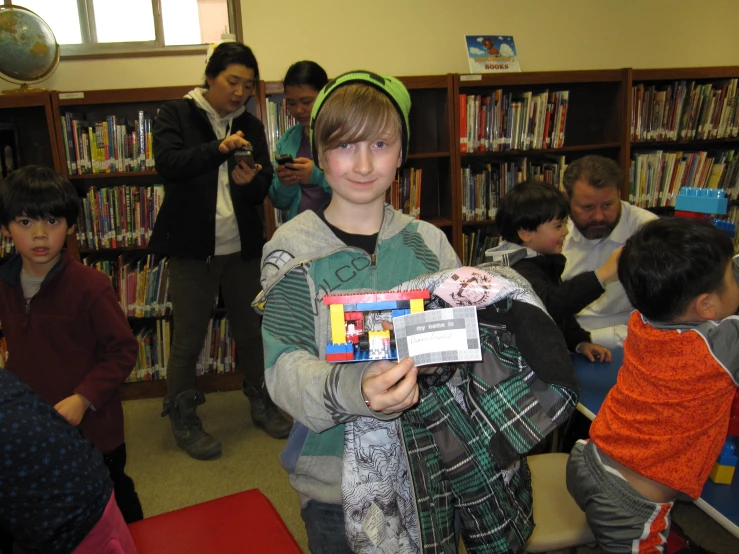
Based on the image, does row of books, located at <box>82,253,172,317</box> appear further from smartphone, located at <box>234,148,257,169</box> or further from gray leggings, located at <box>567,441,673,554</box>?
gray leggings, located at <box>567,441,673,554</box>

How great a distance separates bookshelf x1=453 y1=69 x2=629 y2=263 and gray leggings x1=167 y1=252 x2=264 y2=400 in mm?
1385

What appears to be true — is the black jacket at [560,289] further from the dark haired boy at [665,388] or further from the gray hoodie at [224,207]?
the gray hoodie at [224,207]

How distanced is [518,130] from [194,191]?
2.03 meters

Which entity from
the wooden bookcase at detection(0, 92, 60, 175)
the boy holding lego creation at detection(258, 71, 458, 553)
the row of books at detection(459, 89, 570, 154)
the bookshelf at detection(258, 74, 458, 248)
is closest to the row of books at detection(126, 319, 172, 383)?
the bookshelf at detection(258, 74, 458, 248)

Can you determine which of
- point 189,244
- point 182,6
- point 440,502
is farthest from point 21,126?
point 440,502

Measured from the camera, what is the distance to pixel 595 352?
6.18 feet

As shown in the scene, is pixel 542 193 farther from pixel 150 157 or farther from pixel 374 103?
pixel 150 157

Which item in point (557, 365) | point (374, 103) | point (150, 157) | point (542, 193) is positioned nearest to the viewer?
point (557, 365)

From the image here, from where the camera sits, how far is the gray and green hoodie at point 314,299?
0.84m

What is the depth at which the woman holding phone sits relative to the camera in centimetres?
248

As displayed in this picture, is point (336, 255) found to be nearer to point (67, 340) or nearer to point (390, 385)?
point (390, 385)

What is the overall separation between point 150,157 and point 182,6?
1025 mm

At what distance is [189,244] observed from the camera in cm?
265

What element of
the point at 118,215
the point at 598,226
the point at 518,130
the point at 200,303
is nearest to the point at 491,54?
the point at 518,130
